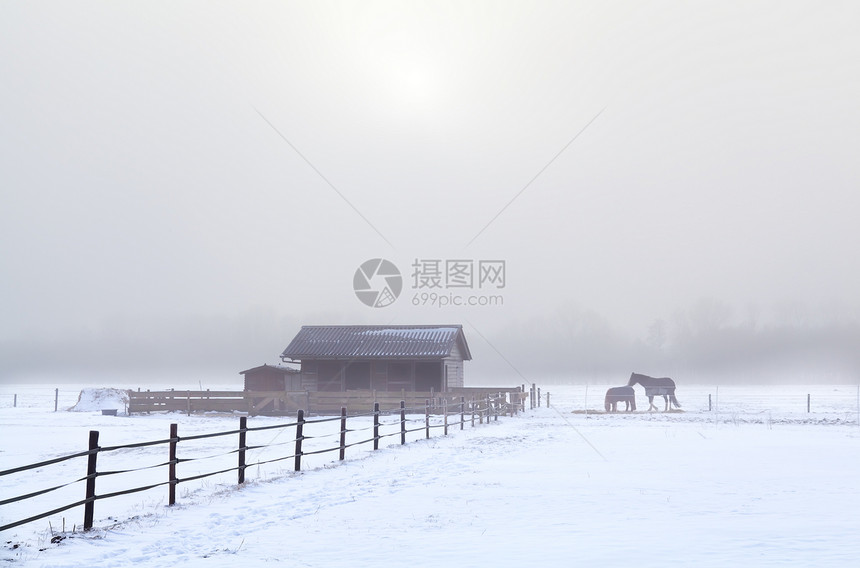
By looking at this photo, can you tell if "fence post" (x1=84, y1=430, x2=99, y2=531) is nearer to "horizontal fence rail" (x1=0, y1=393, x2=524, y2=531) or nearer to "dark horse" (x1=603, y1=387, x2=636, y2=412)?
"horizontal fence rail" (x1=0, y1=393, x2=524, y2=531)

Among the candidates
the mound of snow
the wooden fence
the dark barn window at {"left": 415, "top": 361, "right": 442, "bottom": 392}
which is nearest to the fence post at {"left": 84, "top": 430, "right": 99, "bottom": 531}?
the wooden fence

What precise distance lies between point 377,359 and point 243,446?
87.4 ft

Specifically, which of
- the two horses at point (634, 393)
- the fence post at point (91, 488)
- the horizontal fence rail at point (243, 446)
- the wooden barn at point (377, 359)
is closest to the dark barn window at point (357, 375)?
the wooden barn at point (377, 359)

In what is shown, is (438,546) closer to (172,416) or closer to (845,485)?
(845,485)

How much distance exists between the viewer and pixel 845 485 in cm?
1288

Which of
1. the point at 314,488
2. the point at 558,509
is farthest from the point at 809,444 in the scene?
the point at 314,488

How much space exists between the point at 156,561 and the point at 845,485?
37.8 ft

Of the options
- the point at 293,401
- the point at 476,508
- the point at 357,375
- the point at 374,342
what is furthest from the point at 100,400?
the point at 476,508

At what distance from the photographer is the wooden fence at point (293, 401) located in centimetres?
3619

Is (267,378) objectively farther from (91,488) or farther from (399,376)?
(91,488)

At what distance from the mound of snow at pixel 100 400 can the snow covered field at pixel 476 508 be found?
77.6 feet

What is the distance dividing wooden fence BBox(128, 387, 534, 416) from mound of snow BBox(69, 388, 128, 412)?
445 cm

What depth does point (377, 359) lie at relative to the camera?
39.5 metres

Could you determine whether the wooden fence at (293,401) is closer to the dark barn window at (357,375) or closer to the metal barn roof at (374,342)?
the dark barn window at (357,375)
